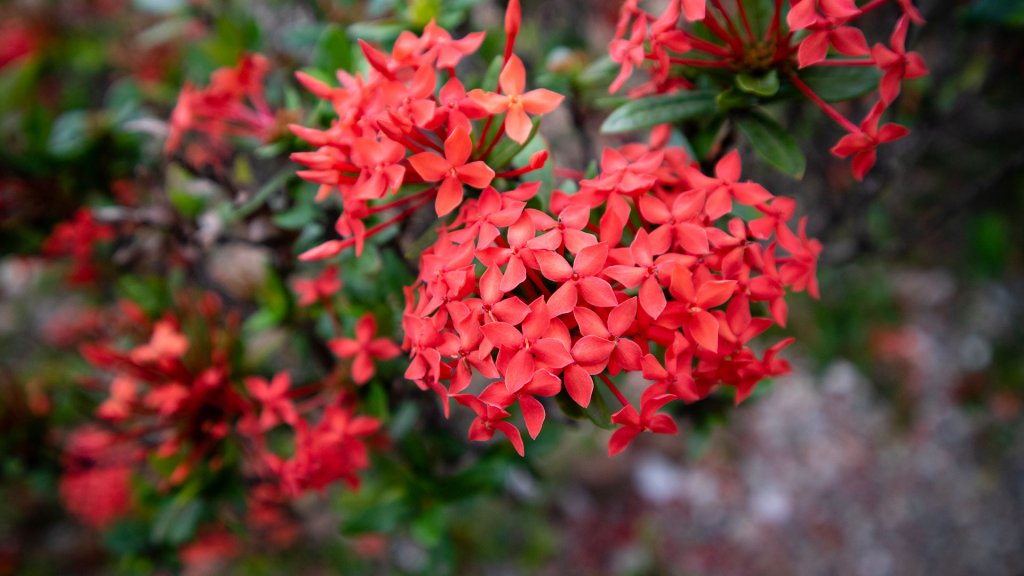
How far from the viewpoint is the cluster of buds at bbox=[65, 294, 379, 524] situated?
46.2 inches

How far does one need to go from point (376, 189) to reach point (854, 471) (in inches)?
119

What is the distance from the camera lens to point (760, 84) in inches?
38.3

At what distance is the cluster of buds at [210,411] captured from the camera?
1.17 m

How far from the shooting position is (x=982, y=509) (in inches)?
111

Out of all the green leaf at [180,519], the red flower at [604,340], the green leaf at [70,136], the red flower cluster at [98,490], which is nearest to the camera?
the red flower at [604,340]

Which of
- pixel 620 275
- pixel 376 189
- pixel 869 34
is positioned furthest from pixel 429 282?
pixel 869 34

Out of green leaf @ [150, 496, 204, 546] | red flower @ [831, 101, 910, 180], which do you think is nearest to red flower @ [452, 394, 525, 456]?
red flower @ [831, 101, 910, 180]

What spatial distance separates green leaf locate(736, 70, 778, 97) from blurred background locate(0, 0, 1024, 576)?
1.40 feet

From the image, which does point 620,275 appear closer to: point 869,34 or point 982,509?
point 869,34

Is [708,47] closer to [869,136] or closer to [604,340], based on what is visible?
[869,136]

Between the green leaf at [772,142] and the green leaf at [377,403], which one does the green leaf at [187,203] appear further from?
the green leaf at [772,142]

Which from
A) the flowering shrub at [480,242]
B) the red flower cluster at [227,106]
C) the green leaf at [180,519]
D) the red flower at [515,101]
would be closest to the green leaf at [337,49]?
the flowering shrub at [480,242]

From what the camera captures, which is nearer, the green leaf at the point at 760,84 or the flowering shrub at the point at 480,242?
the flowering shrub at the point at 480,242

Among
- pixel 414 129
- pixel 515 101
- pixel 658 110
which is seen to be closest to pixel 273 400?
pixel 414 129
